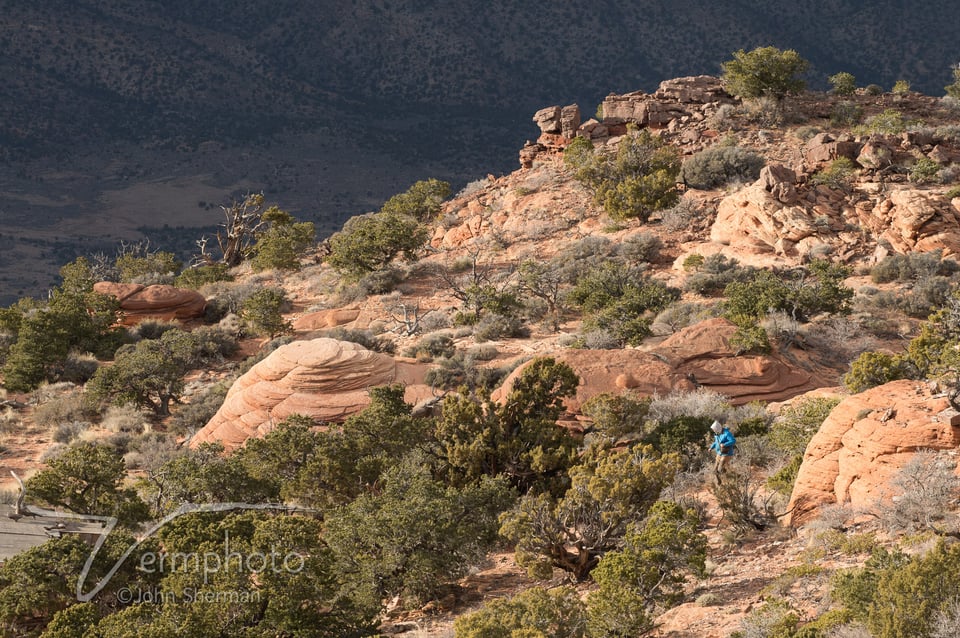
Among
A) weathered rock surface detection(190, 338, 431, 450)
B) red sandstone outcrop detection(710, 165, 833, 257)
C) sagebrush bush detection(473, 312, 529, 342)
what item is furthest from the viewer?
red sandstone outcrop detection(710, 165, 833, 257)

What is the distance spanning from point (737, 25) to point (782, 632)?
409 ft

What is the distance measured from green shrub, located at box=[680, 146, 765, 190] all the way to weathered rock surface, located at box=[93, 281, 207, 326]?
2128 cm

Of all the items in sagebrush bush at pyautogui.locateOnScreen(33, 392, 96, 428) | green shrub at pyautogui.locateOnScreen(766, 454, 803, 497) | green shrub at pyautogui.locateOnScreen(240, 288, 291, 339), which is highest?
green shrub at pyautogui.locateOnScreen(240, 288, 291, 339)

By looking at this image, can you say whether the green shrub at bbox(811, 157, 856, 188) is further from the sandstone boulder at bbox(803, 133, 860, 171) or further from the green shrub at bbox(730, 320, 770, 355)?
the green shrub at bbox(730, 320, 770, 355)

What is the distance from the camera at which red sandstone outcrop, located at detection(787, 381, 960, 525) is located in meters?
13.5

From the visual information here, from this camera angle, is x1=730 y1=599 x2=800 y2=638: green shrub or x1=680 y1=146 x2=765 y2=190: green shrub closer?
x1=730 y1=599 x2=800 y2=638: green shrub

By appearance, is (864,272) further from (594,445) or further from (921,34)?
(921,34)

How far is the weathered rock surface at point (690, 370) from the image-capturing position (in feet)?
71.5

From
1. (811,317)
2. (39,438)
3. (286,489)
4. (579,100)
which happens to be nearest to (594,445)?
(286,489)

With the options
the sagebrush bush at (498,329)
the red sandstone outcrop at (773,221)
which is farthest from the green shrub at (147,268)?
the red sandstone outcrop at (773,221)

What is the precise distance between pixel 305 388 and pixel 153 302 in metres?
17.3

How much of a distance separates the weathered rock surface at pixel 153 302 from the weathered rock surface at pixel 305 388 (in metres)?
15.1

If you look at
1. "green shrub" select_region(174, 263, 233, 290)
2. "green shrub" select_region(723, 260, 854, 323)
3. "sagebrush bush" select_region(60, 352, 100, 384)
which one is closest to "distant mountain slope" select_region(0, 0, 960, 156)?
"green shrub" select_region(174, 263, 233, 290)

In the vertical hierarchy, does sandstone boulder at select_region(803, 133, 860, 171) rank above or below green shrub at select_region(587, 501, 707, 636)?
above
